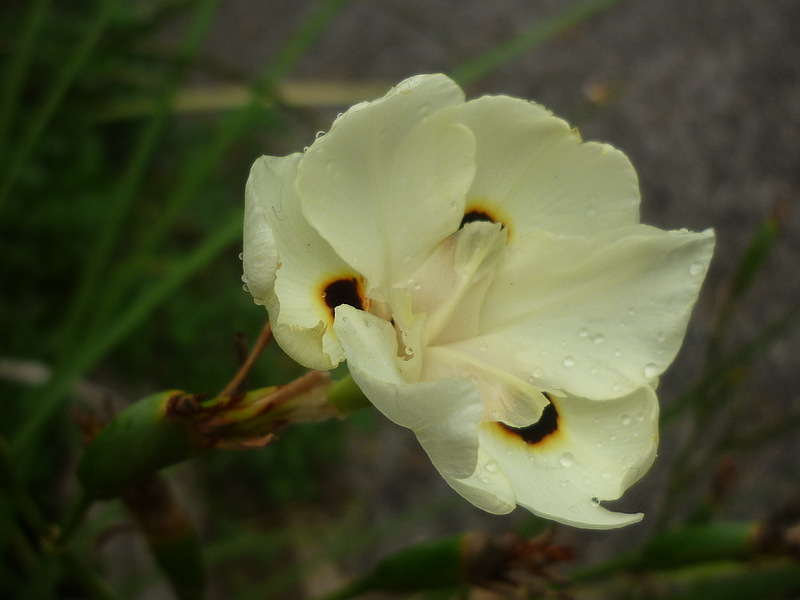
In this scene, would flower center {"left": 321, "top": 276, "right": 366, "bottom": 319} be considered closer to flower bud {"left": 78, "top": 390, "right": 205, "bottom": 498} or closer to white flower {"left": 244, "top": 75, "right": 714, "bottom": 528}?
white flower {"left": 244, "top": 75, "right": 714, "bottom": 528}

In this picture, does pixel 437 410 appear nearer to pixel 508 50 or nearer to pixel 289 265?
pixel 289 265

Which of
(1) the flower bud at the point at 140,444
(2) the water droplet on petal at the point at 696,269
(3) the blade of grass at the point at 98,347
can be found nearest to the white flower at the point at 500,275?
(2) the water droplet on petal at the point at 696,269

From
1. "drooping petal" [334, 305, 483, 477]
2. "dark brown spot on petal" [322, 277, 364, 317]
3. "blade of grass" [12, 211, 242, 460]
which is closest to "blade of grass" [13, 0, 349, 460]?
"blade of grass" [12, 211, 242, 460]

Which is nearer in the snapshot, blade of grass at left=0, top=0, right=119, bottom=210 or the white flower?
the white flower

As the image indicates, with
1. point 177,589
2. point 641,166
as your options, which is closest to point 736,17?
point 641,166

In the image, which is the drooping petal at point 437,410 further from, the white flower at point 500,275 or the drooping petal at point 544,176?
the drooping petal at point 544,176
